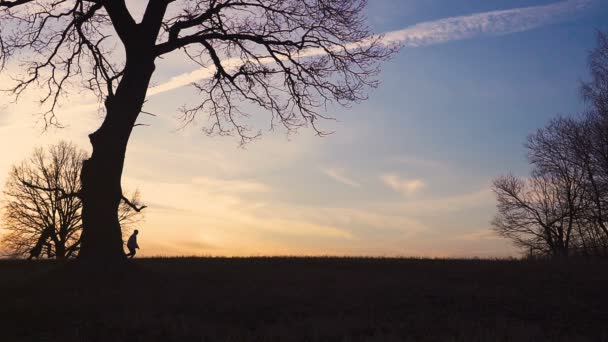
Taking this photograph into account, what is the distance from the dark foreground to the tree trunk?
33.8 inches

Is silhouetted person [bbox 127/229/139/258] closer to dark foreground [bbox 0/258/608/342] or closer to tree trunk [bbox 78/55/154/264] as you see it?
dark foreground [bbox 0/258/608/342]

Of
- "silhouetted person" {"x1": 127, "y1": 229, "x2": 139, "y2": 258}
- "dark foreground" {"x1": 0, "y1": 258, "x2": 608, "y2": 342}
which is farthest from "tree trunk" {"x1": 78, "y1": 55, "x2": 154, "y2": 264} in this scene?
"silhouetted person" {"x1": 127, "y1": 229, "x2": 139, "y2": 258}

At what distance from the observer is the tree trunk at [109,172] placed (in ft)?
49.6

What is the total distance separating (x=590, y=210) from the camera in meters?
38.2

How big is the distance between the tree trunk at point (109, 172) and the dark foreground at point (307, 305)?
0.86 m

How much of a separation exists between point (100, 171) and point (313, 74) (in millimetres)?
7524

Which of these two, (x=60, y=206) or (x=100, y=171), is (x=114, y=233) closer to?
(x=100, y=171)

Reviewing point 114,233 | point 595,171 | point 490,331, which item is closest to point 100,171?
point 114,233

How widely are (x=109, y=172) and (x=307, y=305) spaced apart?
7770 mm

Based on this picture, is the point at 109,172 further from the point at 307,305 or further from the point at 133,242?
the point at 133,242

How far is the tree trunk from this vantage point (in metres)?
15.1

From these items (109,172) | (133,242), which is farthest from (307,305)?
(133,242)

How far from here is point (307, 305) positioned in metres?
10.7

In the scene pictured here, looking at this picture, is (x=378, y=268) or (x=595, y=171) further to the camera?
(x=595, y=171)
